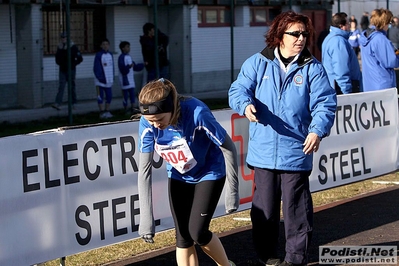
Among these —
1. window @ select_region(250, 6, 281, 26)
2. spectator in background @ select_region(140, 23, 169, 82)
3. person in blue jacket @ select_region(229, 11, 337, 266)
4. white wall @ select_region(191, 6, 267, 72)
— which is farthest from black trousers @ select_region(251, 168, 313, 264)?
window @ select_region(250, 6, 281, 26)

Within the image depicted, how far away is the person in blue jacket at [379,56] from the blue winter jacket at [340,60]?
278mm

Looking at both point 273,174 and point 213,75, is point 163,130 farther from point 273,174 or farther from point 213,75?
point 213,75

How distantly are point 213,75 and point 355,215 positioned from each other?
13.5 meters

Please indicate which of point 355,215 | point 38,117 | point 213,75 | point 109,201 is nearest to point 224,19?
point 213,75

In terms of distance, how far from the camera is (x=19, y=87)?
16.7 m

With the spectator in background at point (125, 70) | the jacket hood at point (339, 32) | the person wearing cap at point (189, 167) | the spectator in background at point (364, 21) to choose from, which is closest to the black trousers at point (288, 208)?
the person wearing cap at point (189, 167)

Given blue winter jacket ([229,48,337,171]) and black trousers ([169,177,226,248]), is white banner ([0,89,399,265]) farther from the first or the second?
blue winter jacket ([229,48,337,171])

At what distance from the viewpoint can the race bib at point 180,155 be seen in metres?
5.41

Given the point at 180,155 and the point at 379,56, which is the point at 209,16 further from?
the point at 180,155

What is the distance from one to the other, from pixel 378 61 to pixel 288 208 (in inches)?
176

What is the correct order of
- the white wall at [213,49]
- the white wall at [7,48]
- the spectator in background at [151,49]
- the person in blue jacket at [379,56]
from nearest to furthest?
the person in blue jacket at [379,56], the white wall at [7,48], the spectator in background at [151,49], the white wall at [213,49]

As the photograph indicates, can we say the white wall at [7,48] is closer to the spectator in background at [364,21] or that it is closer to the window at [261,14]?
the window at [261,14]

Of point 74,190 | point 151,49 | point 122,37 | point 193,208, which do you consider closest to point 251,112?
point 193,208

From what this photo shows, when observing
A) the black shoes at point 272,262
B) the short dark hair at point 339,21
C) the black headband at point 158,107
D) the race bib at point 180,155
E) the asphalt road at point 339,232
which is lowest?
the asphalt road at point 339,232
